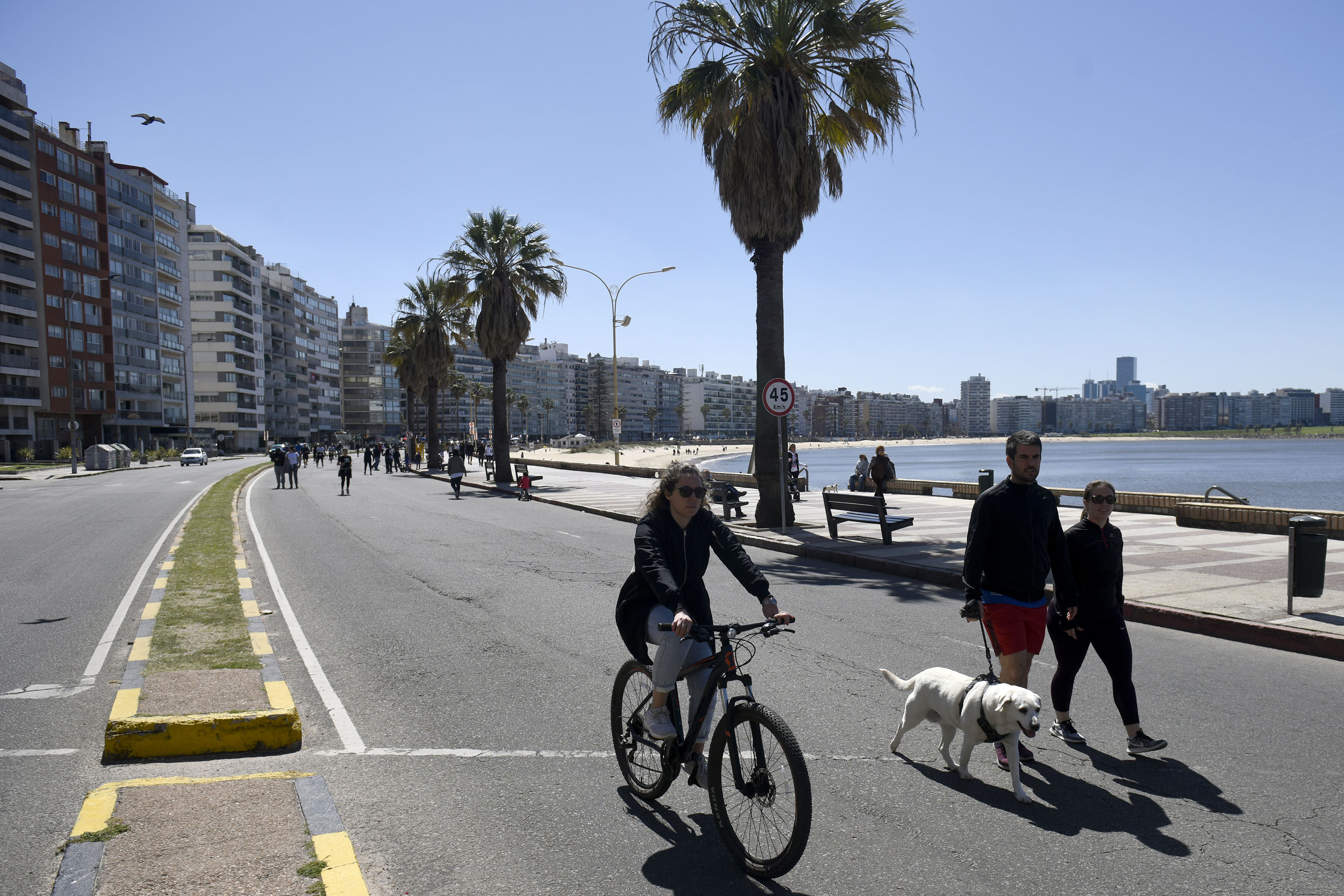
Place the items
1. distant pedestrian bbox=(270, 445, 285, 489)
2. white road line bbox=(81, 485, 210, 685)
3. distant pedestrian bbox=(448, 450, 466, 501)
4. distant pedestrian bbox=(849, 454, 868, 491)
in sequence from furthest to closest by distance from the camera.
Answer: distant pedestrian bbox=(270, 445, 285, 489) → distant pedestrian bbox=(448, 450, 466, 501) → distant pedestrian bbox=(849, 454, 868, 491) → white road line bbox=(81, 485, 210, 685)

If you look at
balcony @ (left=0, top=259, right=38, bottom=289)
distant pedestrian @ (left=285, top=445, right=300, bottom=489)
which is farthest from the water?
balcony @ (left=0, top=259, right=38, bottom=289)

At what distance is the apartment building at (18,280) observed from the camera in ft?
215

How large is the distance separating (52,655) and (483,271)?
30247 millimetres

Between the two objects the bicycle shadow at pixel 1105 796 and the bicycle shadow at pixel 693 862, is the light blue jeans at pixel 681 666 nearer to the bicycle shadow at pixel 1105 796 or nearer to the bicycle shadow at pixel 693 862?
the bicycle shadow at pixel 693 862

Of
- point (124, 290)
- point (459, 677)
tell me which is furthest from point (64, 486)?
point (124, 290)

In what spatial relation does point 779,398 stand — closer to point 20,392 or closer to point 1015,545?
point 1015,545

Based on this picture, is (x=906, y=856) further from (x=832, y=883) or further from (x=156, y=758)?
(x=156, y=758)

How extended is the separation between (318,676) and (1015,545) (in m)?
4.98

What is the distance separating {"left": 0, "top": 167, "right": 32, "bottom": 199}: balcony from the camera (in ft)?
213

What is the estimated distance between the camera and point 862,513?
1455 cm

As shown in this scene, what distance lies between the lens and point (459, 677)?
20.9 feet

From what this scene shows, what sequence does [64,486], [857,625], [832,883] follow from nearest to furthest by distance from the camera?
1. [832,883]
2. [857,625]
3. [64,486]

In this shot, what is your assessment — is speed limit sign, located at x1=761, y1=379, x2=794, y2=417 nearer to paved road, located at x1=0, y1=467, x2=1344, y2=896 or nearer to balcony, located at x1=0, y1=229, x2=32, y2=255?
paved road, located at x1=0, y1=467, x2=1344, y2=896

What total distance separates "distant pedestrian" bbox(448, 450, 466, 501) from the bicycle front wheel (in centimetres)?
2601
